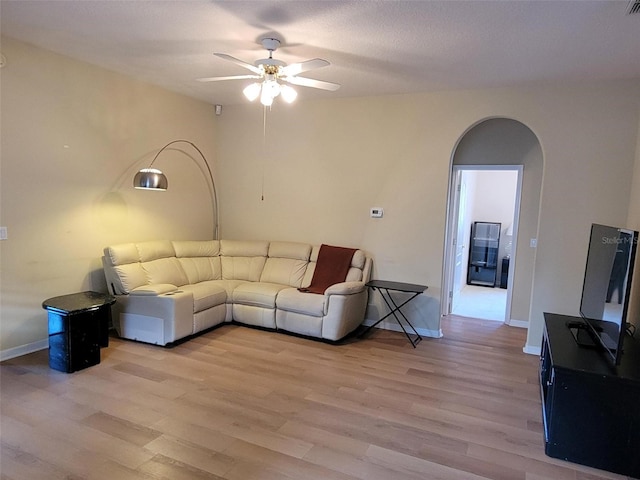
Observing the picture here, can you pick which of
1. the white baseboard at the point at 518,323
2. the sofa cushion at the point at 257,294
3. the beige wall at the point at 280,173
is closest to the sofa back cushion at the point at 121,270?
the beige wall at the point at 280,173

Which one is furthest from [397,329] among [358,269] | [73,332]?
[73,332]

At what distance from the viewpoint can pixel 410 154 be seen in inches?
178

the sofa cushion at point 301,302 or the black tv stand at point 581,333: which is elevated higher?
the black tv stand at point 581,333

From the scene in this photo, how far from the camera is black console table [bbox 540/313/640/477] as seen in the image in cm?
229

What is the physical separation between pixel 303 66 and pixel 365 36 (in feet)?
1.64

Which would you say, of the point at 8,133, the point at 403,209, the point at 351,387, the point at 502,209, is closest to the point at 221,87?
the point at 8,133

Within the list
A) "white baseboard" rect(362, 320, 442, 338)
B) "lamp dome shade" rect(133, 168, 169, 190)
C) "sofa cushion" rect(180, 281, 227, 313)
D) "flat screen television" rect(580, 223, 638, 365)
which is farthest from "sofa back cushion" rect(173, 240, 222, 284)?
"flat screen television" rect(580, 223, 638, 365)

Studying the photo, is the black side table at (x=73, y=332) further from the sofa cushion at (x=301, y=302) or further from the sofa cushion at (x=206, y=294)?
the sofa cushion at (x=301, y=302)

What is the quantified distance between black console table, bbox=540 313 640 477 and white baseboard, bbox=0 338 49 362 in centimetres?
421

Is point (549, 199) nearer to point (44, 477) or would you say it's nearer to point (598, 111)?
point (598, 111)

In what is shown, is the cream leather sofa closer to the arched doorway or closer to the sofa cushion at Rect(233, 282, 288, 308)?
the sofa cushion at Rect(233, 282, 288, 308)

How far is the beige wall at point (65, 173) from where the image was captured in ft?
11.3

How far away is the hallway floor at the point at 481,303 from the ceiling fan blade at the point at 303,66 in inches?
158

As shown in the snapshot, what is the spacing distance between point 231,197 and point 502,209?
4996mm
